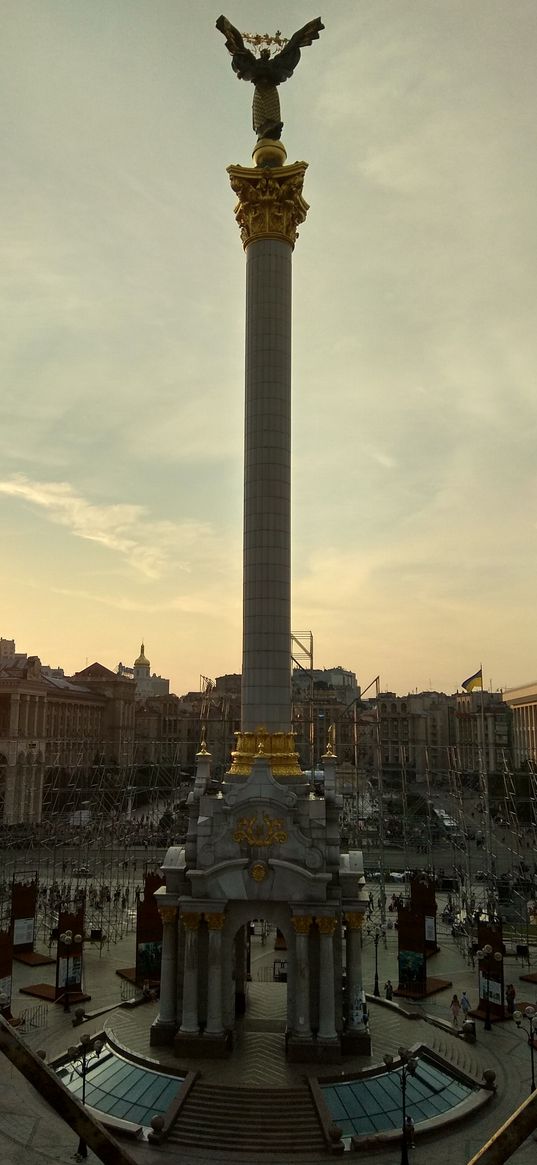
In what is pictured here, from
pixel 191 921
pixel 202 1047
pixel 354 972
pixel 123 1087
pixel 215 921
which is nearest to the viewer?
pixel 123 1087

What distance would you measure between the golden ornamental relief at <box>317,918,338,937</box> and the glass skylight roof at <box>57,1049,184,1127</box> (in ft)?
23.6

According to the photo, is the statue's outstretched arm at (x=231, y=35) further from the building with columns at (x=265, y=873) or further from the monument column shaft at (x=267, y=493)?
the building with columns at (x=265, y=873)

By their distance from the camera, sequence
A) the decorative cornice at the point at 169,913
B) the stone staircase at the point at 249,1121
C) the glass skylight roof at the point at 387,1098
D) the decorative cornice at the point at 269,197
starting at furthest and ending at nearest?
the decorative cornice at the point at 269,197 → the decorative cornice at the point at 169,913 → the glass skylight roof at the point at 387,1098 → the stone staircase at the point at 249,1121

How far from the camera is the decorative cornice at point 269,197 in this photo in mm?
38375

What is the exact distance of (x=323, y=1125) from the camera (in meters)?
26.0

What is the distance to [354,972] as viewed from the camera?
32.0m

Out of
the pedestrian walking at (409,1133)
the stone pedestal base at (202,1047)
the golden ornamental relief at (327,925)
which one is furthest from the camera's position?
the golden ornamental relief at (327,925)

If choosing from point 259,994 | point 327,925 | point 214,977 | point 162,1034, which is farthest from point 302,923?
point 259,994

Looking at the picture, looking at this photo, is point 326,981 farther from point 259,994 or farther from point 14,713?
point 14,713

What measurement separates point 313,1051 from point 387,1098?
3.34 meters

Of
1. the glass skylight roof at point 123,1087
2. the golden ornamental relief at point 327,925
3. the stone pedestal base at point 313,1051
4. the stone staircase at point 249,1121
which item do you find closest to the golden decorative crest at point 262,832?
the golden ornamental relief at point 327,925

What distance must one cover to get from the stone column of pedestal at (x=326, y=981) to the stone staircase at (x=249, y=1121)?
289cm

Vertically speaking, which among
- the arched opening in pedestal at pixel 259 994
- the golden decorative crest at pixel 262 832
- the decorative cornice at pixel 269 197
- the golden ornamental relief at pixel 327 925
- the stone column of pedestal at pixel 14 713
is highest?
the decorative cornice at pixel 269 197

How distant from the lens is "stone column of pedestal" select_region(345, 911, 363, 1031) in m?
31.4
